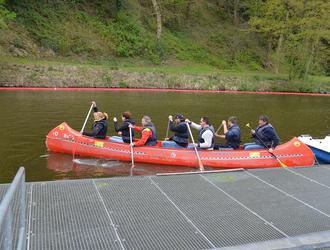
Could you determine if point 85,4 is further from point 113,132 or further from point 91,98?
point 113,132

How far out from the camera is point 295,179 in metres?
10.2

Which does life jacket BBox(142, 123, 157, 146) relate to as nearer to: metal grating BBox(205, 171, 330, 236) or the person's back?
the person's back

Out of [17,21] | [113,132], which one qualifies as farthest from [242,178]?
[17,21]

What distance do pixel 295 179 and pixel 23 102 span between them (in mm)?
17396

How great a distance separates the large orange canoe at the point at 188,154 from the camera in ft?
42.1

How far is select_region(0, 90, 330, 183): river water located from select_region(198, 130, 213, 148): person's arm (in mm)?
994

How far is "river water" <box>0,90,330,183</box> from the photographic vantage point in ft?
41.3

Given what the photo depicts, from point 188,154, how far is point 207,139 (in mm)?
Answer: 758

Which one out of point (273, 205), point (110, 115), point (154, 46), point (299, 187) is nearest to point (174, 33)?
point (154, 46)

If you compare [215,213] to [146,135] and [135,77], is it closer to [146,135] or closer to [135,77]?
[146,135]

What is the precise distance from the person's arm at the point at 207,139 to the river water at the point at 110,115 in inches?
39.1

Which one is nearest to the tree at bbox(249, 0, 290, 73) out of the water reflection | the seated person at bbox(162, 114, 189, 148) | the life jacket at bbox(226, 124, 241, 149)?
the life jacket at bbox(226, 124, 241, 149)

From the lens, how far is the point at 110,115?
841 inches

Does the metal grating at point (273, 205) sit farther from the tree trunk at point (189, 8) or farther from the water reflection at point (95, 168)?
the tree trunk at point (189, 8)
